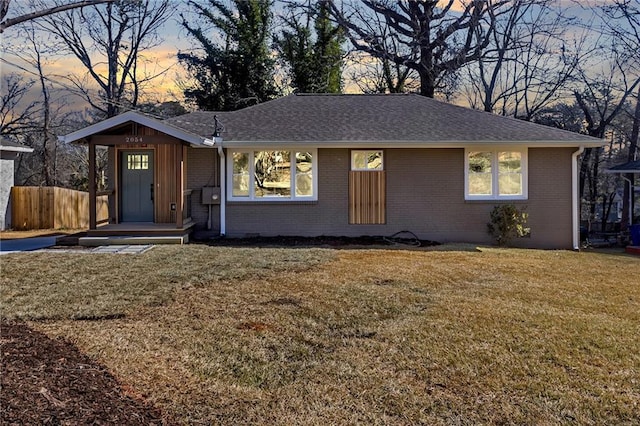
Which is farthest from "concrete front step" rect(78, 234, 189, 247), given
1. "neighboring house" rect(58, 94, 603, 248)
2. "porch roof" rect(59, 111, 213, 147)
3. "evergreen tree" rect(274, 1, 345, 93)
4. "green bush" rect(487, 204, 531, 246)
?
"evergreen tree" rect(274, 1, 345, 93)

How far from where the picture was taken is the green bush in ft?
40.7

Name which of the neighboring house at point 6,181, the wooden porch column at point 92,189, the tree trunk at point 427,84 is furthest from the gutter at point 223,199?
the tree trunk at point 427,84

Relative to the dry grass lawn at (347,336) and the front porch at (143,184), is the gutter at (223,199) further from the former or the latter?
the dry grass lawn at (347,336)

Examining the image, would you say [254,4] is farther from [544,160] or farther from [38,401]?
[38,401]

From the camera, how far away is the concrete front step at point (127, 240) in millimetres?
11250

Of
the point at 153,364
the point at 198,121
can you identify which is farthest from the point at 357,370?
the point at 198,121

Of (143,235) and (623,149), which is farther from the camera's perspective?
(623,149)

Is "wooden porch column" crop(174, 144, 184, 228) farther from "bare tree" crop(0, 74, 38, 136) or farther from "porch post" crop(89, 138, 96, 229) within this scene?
"bare tree" crop(0, 74, 38, 136)

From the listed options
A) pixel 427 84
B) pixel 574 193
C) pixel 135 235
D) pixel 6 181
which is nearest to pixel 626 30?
pixel 427 84

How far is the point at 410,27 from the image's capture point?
84.0 ft

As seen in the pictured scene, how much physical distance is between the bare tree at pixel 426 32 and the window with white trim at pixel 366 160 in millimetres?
12928

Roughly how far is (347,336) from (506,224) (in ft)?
28.3

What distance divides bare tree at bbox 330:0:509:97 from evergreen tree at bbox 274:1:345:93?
961mm

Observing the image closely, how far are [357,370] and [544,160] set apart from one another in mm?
10862
